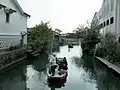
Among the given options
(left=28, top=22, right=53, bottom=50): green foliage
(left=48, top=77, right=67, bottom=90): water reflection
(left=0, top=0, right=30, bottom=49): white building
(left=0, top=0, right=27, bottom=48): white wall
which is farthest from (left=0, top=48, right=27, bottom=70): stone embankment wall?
(left=28, top=22, right=53, bottom=50): green foliage

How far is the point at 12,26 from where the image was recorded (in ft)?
87.0

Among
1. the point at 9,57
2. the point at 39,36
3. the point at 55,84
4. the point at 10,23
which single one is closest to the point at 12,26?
the point at 10,23

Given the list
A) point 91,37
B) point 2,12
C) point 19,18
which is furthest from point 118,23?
point 2,12

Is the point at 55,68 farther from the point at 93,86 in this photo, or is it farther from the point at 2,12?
the point at 2,12

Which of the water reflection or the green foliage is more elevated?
the green foliage

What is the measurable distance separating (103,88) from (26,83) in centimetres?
480

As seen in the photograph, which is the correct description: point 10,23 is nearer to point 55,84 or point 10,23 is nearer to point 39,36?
point 39,36

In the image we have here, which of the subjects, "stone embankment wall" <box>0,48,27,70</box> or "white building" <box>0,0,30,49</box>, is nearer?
"stone embankment wall" <box>0,48,27,70</box>

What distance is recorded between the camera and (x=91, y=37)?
38.2 metres

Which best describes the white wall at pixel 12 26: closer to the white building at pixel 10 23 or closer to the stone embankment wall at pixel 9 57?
the white building at pixel 10 23

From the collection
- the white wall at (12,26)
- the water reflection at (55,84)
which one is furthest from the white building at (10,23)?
the water reflection at (55,84)

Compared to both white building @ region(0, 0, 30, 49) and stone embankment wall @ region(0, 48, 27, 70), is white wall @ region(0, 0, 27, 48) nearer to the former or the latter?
white building @ region(0, 0, 30, 49)

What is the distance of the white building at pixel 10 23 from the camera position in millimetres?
23219

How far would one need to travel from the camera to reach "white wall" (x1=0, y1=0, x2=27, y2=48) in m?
23.3
